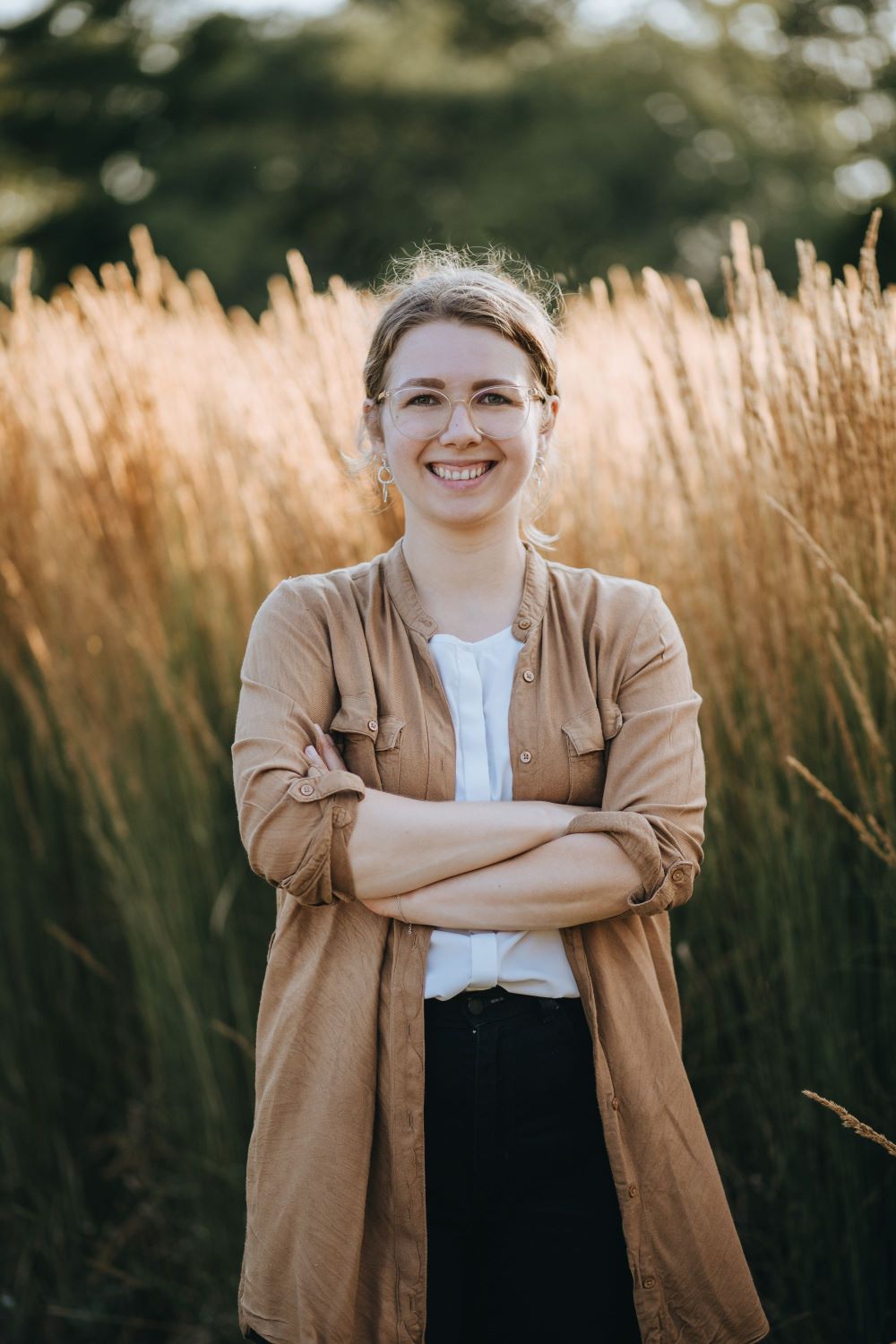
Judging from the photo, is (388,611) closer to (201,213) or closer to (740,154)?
(201,213)

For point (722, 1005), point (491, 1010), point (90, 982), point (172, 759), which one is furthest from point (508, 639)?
point (90, 982)

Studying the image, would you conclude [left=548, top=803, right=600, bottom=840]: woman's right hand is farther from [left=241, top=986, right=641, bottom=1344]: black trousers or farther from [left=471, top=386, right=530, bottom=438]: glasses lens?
[left=471, top=386, right=530, bottom=438]: glasses lens

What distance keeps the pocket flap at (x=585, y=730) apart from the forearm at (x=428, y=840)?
0.41 feet

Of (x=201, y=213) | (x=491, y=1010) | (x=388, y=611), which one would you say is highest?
(x=201, y=213)

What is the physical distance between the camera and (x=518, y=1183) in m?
1.61

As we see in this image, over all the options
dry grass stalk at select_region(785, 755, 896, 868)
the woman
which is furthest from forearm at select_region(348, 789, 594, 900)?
dry grass stalk at select_region(785, 755, 896, 868)

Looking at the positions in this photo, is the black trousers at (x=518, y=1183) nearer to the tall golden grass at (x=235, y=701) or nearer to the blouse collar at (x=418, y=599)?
the blouse collar at (x=418, y=599)

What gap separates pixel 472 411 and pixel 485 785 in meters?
0.51

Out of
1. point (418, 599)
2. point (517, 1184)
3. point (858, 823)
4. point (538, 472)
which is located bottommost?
point (517, 1184)

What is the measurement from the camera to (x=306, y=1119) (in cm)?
162

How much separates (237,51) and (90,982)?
1800cm

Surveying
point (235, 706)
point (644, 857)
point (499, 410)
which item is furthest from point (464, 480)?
point (235, 706)

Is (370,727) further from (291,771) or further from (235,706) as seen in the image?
(235,706)

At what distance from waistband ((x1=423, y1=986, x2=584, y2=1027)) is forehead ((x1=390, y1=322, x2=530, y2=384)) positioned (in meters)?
0.82
